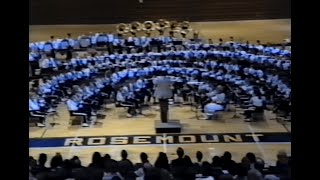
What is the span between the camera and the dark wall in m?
34.6

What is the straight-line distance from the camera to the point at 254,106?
19031 mm

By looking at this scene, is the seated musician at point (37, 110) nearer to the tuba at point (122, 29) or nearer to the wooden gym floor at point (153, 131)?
the wooden gym floor at point (153, 131)

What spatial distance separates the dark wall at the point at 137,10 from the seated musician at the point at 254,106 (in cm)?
1605

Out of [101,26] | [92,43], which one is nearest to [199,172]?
[92,43]

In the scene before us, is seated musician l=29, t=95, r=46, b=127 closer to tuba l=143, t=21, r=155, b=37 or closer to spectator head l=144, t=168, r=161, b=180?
spectator head l=144, t=168, r=161, b=180

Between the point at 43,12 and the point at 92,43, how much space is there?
8335 mm

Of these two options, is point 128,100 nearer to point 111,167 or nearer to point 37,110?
point 37,110

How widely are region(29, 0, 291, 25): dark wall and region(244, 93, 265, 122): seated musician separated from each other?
16051 mm

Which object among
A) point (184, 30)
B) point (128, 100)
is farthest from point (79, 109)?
point (184, 30)

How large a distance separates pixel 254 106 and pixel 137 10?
17160mm
